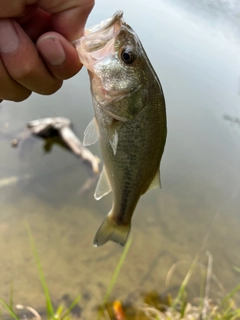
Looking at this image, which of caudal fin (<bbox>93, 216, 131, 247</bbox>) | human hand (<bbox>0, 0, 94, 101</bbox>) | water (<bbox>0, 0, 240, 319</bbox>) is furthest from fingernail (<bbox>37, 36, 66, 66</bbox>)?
water (<bbox>0, 0, 240, 319</bbox>)

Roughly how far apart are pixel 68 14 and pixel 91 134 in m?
0.60

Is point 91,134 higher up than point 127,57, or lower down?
lower down

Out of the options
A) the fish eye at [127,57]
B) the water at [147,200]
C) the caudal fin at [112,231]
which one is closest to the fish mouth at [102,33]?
the fish eye at [127,57]

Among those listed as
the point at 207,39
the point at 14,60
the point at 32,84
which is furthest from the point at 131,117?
the point at 207,39

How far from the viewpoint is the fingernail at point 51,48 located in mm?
1497

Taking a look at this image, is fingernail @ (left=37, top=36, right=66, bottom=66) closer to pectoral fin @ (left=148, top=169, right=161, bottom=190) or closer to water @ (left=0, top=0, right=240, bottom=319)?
pectoral fin @ (left=148, top=169, right=161, bottom=190)

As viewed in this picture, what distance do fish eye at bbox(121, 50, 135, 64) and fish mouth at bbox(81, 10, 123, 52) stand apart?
0.11 metres

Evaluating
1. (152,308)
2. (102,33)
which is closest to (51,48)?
(102,33)

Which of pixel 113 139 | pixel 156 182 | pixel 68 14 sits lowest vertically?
pixel 156 182

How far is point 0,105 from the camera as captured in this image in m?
6.25

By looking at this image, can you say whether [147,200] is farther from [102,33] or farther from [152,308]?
[102,33]

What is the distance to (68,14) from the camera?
1.49 m

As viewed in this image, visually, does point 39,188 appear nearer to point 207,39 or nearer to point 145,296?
point 145,296

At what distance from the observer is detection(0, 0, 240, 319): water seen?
4104mm
